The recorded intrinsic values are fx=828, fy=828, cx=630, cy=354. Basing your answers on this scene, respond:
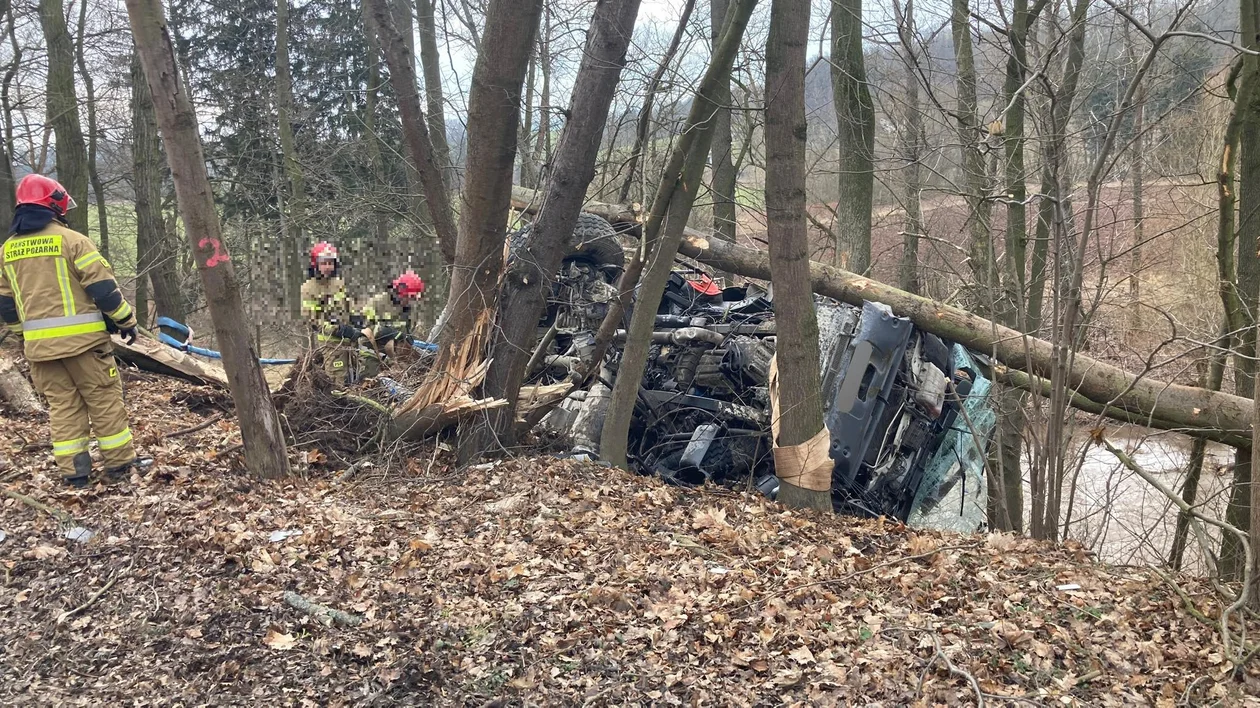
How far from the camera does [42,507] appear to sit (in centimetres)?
498

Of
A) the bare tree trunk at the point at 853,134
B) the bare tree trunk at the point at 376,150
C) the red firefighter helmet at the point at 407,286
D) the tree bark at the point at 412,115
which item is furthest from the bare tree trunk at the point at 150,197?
the bare tree trunk at the point at 853,134

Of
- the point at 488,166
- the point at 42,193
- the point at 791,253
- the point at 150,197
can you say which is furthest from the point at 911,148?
the point at 150,197

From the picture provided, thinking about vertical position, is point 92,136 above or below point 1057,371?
above

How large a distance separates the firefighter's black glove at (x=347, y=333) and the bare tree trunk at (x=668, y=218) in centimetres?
243

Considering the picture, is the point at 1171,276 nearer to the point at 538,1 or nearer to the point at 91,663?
the point at 538,1

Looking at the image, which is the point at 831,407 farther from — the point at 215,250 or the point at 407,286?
the point at 407,286

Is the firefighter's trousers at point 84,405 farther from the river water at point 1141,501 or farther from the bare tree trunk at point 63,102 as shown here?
the bare tree trunk at point 63,102

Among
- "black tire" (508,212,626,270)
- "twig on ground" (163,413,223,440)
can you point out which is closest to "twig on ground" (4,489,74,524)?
"twig on ground" (163,413,223,440)

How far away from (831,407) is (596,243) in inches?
111

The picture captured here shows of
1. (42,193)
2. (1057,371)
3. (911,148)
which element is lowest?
(1057,371)

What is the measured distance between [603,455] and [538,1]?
3464mm

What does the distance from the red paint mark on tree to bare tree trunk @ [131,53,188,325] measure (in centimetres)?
776

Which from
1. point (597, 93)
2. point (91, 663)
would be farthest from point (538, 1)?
point (91, 663)

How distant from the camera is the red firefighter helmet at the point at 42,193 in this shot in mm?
5379
